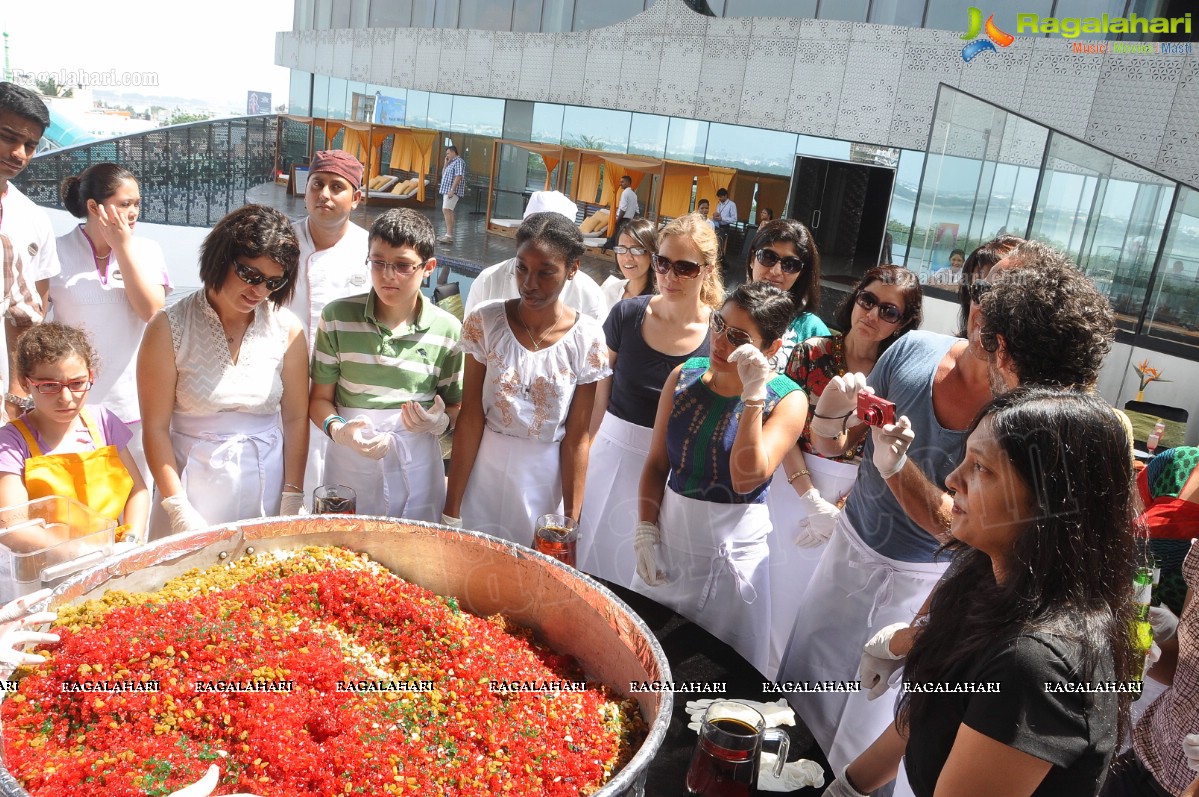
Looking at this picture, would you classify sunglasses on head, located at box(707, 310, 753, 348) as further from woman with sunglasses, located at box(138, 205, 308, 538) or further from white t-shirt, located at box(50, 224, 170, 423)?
white t-shirt, located at box(50, 224, 170, 423)

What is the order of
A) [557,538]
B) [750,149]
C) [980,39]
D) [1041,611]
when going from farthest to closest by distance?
[750,149] < [980,39] < [557,538] < [1041,611]

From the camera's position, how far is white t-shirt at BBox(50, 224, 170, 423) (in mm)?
3123

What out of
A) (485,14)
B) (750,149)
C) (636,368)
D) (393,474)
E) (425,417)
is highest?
(485,14)

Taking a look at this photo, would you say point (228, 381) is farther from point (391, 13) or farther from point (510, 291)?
point (391, 13)

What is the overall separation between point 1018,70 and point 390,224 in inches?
458

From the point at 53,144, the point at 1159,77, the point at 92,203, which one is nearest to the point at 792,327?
the point at 92,203

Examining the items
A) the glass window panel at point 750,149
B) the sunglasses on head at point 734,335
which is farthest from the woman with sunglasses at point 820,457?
the glass window panel at point 750,149

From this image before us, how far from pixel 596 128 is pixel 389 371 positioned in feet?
51.9

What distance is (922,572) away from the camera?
218cm

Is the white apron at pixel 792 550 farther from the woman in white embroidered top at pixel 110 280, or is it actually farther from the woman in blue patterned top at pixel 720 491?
the woman in white embroidered top at pixel 110 280

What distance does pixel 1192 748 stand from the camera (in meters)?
1.54

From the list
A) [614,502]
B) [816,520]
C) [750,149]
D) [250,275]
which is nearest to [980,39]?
[750,149]

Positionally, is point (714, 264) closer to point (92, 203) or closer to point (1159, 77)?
point (92, 203)

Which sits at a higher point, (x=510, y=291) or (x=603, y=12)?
(x=603, y=12)
